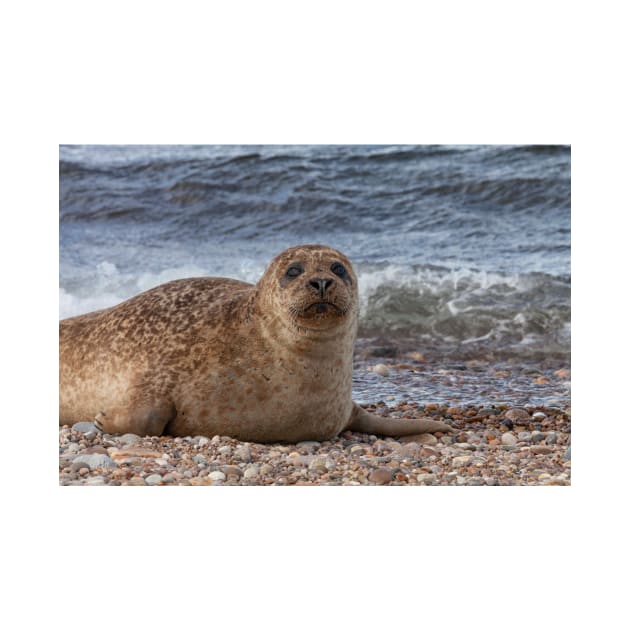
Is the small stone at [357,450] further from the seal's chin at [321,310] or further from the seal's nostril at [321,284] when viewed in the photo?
the seal's nostril at [321,284]

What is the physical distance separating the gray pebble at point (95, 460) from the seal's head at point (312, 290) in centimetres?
120

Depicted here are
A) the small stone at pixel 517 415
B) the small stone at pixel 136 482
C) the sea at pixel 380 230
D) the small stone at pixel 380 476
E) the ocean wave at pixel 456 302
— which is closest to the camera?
the small stone at pixel 136 482

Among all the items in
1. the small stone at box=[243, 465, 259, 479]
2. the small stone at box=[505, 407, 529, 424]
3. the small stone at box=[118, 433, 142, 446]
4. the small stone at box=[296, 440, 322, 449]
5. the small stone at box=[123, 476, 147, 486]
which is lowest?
the small stone at box=[123, 476, 147, 486]

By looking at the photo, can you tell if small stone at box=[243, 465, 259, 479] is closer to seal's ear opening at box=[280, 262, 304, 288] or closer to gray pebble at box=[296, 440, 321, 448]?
gray pebble at box=[296, 440, 321, 448]

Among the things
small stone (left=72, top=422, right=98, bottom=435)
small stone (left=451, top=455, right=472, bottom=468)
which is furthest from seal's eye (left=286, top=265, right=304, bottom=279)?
small stone (left=72, top=422, right=98, bottom=435)

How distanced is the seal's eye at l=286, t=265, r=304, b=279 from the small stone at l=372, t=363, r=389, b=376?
216 centimetres

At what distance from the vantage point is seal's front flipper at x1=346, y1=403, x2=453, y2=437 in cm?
598

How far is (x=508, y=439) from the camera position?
19.2ft

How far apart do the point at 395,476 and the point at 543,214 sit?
3.74 m

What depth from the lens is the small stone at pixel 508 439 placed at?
19.1ft

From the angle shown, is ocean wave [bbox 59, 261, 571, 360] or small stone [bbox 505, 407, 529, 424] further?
ocean wave [bbox 59, 261, 571, 360]

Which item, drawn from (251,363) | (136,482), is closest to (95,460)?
(136,482)

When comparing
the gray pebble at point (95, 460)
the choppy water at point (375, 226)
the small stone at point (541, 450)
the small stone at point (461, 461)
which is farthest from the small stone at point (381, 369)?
the gray pebble at point (95, 460)
